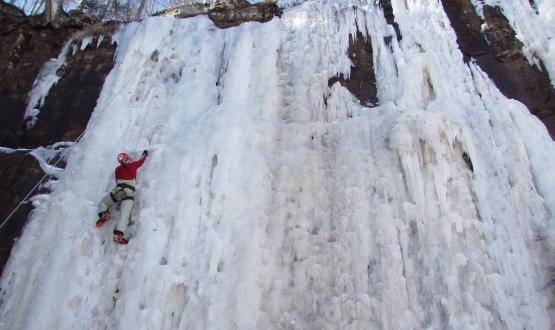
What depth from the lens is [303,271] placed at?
5387 mm

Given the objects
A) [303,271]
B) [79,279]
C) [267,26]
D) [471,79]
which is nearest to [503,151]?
[471,79]

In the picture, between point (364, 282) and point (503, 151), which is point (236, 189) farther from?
point (503, 151)

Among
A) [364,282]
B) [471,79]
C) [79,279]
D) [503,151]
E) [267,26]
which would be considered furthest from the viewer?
[267,26]

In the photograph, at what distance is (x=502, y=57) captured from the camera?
7.27 metres

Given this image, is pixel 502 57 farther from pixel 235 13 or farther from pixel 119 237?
pixel 119 237

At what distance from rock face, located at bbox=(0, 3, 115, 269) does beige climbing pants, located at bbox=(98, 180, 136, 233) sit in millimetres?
1154

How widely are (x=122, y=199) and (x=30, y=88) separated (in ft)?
11.0

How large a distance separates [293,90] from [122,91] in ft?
8.18

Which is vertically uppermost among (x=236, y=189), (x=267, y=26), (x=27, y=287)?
(x=267, y=26)

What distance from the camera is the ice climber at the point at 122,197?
570 cm

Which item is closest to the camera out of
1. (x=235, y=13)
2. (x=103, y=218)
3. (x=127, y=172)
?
(x=103, y=218)

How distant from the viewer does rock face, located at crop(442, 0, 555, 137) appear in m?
6.68

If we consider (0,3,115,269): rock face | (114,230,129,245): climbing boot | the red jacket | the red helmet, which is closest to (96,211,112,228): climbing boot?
(114,230,129,245): climbing boot

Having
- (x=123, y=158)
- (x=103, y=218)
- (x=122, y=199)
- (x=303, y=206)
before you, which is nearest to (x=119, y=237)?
(x=103, y=218)
